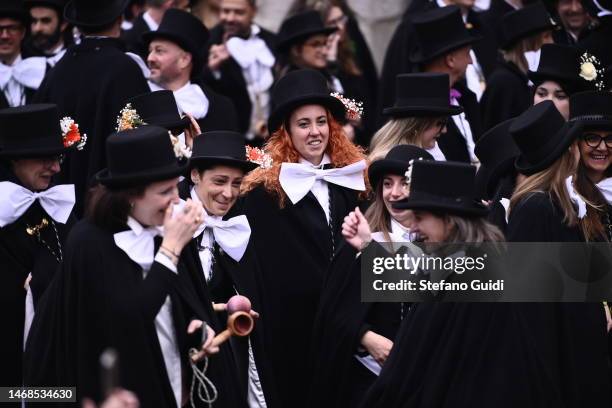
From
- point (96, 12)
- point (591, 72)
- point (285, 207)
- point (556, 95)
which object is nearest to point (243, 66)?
point (96, 12)

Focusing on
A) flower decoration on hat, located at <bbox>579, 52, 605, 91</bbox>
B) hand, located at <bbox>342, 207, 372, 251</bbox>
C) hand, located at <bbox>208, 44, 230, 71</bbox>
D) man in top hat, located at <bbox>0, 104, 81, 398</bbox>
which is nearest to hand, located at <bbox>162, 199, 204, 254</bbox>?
hand, located at <bbox>342, 207, 372, 251</bbox>

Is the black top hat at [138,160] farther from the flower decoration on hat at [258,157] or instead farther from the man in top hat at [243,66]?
the man in top hat at [243,66]

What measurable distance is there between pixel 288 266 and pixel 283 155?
800mm

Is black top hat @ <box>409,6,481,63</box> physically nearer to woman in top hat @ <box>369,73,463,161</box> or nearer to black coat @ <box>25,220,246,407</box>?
woman in top hat @ <box>369,73,463,161</box>

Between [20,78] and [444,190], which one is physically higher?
[20,78]

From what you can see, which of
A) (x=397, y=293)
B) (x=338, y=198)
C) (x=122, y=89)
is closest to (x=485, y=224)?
(x=397, y=293)

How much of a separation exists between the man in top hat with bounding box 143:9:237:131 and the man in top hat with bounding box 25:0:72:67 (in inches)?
50.3

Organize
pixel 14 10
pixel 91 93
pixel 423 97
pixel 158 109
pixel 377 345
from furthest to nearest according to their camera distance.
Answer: pixel 14 10 → pixel 91 93 → pixel 423 97 → pixel 158 109 → pixel 377 345

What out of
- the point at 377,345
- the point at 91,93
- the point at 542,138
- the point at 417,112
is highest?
the point at 91,93

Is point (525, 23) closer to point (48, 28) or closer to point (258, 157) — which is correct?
point (258, 157)

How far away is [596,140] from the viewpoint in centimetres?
867

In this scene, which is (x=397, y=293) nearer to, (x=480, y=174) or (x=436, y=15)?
(x=480, y=174)

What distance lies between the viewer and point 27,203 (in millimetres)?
8258

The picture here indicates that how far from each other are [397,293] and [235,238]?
107 centimetres
